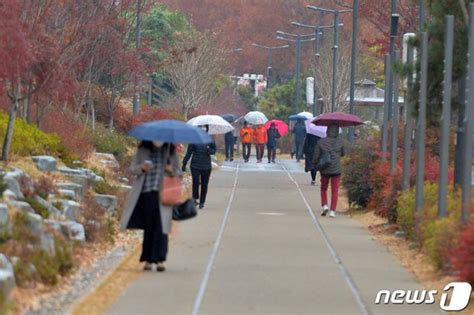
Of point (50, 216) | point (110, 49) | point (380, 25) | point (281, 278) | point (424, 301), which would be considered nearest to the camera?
point (424, 301)

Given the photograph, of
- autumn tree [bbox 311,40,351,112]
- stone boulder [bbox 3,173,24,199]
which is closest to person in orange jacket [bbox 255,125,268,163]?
autumn tree [bbox 311,40,351,112]

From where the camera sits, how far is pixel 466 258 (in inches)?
573

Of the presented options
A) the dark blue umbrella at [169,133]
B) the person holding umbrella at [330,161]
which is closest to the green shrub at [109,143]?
the person holding umbrella at [330,161]

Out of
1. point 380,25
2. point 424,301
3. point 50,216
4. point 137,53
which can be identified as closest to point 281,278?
point 424,301

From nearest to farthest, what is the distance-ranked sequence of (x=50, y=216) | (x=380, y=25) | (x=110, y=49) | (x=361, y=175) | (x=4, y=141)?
(x=50, y=216)
(x=4, y=141)
(x=361, y=175)
(x=110, y=49)
(x=380, y=25)

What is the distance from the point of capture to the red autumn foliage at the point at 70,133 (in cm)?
2899

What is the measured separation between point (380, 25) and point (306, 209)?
19.6m

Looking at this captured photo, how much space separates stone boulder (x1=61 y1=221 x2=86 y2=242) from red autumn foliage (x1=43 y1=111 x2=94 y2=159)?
350 inches

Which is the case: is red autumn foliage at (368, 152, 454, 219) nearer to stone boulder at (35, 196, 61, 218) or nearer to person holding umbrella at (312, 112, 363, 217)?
person holding umbrella at (312, 112, 363, 217)

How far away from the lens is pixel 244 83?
4899 inches

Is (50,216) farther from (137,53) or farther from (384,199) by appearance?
(137,53)

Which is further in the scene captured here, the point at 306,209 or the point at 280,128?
the point at 280,128

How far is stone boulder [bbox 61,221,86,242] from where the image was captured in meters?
18.4

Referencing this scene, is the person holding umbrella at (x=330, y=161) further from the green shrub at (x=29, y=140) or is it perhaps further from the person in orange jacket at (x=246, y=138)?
the person in orange jacket at (x=246, y=138)
